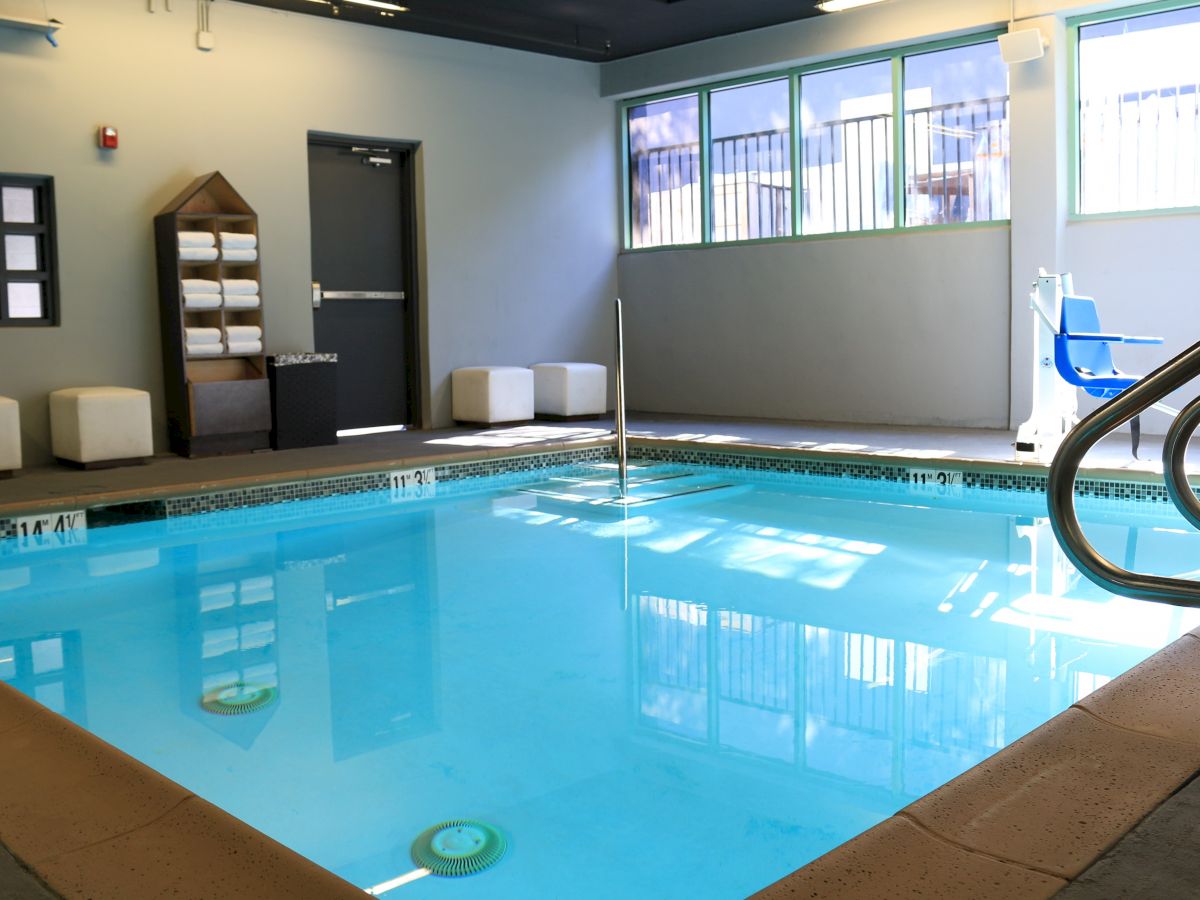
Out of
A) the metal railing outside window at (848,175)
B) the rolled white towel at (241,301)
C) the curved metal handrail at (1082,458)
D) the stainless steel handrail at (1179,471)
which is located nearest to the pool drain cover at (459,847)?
the curved metal handrail at (1082,458)

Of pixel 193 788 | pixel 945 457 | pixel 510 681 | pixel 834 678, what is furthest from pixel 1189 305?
pixel 193 788

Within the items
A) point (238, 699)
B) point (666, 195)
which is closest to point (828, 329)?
point (666, 195)

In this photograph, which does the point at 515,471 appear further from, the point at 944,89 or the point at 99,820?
the point at 99,820

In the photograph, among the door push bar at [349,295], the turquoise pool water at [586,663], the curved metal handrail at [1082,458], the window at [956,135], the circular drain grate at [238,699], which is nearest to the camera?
the curved metal handrail at [1082,458]

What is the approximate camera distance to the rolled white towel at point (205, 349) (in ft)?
23.1

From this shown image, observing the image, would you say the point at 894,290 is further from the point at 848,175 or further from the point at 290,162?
the point at 290,162

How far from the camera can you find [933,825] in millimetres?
1754

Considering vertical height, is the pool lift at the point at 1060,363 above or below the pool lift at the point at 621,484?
above

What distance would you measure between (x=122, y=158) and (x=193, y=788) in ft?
18.6

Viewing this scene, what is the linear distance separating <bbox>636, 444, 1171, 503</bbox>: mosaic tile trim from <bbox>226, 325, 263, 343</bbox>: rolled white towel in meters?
2.63

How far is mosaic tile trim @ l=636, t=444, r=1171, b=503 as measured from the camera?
5.66m

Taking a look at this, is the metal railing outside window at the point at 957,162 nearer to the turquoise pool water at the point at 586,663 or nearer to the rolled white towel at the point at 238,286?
the turquoise pool water at the point at 586,663

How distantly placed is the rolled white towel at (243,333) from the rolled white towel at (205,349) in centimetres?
9

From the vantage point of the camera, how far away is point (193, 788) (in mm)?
2600
